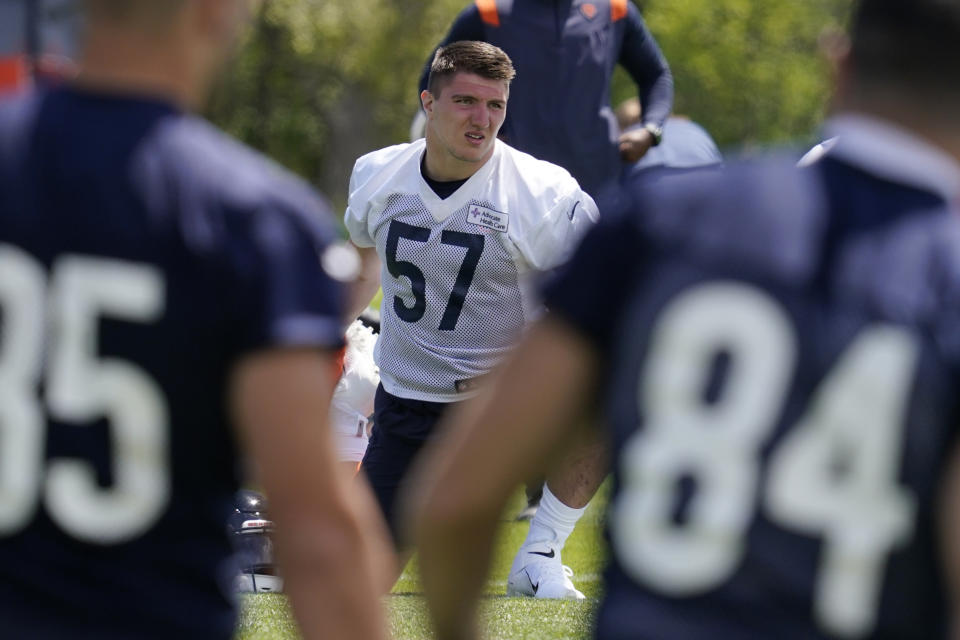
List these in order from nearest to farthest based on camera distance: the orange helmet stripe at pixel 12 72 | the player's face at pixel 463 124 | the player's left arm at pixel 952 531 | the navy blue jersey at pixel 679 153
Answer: the player's left arm at pixel 952 531 < the player's face at pixel 463 124 < the orange helmet stripe at pixel 12 72 < the navy blue jersey at pixel 679 153

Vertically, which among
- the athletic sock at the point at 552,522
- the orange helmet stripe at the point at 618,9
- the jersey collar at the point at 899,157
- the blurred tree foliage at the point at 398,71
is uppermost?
the jersey collar at the point at 899,157

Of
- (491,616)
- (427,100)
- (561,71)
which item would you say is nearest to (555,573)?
(491,616)

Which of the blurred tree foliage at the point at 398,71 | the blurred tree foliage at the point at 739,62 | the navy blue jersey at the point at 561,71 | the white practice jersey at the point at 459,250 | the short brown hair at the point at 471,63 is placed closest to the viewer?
the white practice jersey at the point at 459,250

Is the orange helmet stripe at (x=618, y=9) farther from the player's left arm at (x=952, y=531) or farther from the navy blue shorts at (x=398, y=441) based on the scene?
the player's left arm at (x=952, y=531)

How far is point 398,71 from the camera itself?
3388 centimetres

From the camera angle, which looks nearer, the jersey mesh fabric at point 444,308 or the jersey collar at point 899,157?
the jersey collar at point 899,157

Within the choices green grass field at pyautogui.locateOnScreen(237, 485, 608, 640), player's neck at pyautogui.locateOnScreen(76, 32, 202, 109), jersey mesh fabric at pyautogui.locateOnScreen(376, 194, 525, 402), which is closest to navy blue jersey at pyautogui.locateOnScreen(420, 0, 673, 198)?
jersey mesh fabric at pyautogui.locateOnScreen(376, 194, 525, 402)

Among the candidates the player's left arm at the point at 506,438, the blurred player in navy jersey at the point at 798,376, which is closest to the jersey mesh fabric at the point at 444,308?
the player's left arm at the point at 506,438

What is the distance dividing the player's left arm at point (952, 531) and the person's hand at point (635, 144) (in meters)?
5.70

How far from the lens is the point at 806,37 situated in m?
37.9

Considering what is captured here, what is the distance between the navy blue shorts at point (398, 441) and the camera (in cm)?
645

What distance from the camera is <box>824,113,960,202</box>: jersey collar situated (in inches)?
85.5

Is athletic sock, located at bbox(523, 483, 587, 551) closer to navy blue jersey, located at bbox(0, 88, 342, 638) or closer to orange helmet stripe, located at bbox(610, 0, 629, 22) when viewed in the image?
orange helmet stripe, located at bbox(610, 0, 629, 22)

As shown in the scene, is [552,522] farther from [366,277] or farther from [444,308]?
[366,277]
